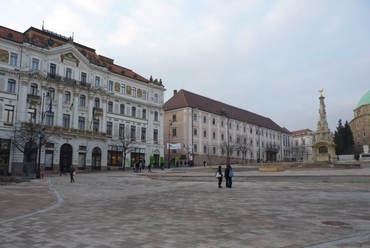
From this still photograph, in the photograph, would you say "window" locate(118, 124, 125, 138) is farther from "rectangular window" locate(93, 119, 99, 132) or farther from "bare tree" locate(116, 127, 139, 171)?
"rectangular window" locate(93, 119, 99, 132)

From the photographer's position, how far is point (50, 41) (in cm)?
5009

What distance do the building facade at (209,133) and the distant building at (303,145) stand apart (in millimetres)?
20874

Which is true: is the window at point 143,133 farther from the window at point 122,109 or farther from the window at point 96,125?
the window at point 96,125

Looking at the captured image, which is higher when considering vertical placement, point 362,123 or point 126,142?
point 362,123

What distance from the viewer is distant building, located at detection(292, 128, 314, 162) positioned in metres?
119

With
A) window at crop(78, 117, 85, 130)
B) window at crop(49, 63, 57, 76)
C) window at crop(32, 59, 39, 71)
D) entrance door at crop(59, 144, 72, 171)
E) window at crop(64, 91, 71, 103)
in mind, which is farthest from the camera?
window at crop(78, 117, 85, 130)

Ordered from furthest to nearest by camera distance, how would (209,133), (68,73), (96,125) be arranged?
1. (209,133)
2. (96,125)
3. (68,73)

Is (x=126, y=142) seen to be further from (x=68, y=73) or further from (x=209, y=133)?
(x=209, y=133)

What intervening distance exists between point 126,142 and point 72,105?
1114cm

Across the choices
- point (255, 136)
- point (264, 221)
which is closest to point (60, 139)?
point (264, 221)

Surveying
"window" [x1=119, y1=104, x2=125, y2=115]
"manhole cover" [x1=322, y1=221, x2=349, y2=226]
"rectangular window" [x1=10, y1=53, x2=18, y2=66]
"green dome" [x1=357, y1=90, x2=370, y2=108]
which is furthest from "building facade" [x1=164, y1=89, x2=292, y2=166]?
"manhole cover" [x1=322, y1=221, x2=349, y2=226]

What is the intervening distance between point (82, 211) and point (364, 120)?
384 ft

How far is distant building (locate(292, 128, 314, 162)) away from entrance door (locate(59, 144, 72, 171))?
85.5 metres

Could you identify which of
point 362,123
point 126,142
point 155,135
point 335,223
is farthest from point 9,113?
point 362,123
